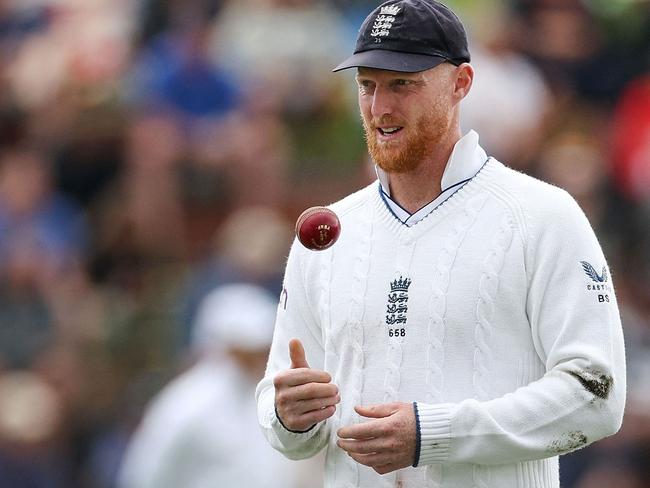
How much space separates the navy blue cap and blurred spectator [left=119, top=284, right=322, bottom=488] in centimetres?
413

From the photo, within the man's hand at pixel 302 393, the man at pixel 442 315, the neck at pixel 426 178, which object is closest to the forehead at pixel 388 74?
the man at pixel 442 315

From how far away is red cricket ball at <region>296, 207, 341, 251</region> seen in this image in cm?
484

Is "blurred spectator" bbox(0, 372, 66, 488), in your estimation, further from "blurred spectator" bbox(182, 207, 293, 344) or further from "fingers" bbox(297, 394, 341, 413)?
"fingers" bbox(297, 394, 341, 413)

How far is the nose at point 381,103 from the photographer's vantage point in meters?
4.89

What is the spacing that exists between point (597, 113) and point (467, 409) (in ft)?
24.0

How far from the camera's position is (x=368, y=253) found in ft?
16.6

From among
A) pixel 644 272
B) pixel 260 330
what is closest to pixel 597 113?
pixel 644 272

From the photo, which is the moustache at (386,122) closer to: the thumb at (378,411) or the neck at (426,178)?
the neck at (426,178)

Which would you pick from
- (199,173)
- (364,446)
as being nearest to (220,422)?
(199,173)

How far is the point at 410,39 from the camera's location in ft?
15.9

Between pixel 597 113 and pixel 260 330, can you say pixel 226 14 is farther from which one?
pixel 260 330

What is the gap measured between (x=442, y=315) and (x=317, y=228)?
468 mm

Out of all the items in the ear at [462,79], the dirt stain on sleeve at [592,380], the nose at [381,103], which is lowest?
the dirt stain on sleeve at [592,380]

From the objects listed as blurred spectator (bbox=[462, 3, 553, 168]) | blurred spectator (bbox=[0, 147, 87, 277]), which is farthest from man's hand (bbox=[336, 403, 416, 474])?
blurred spectator (bbox=[0, 147, 87, 277])
